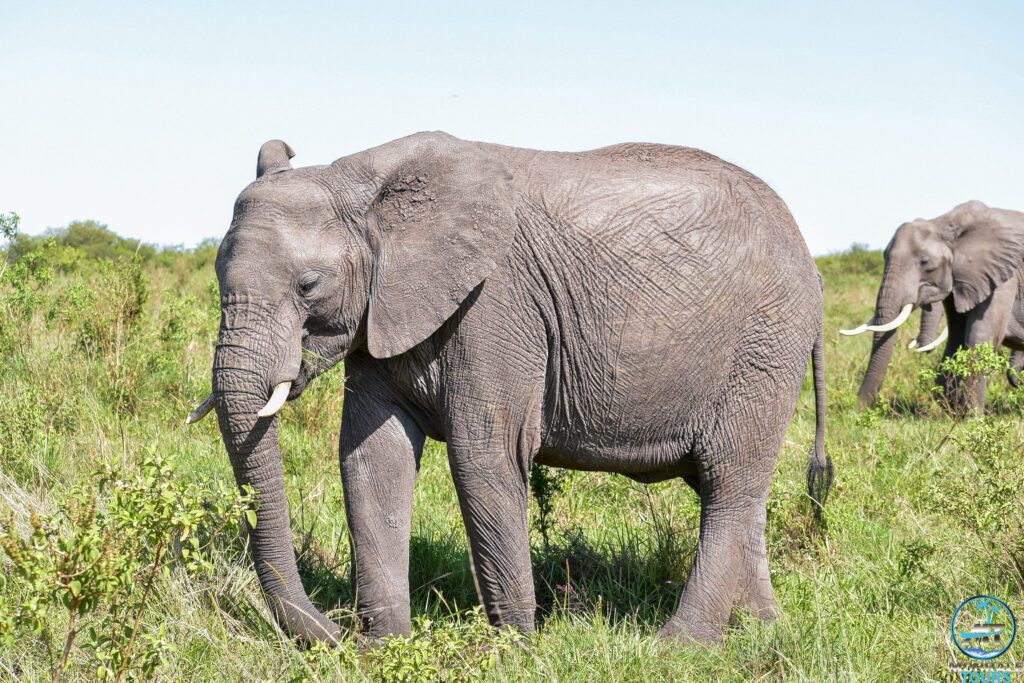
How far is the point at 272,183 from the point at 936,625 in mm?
3316

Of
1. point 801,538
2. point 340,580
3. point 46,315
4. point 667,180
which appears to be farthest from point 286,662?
point 46,315

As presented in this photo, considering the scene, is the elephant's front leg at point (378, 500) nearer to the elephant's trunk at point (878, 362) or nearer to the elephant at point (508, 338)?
the elephant at point (508, 338)

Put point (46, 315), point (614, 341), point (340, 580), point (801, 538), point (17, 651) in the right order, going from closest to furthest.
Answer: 1. point (17, 651)
2. point (614, 341)
3. point (340, 580)
4. point (801, 538)
5. point (46, 315)

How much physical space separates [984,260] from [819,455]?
21.1 feet

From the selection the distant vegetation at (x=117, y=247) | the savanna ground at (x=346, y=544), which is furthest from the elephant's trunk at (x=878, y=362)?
the distant vegetation at (x=117, y=247)

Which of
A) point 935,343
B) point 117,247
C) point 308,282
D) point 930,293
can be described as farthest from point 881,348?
point 117,247

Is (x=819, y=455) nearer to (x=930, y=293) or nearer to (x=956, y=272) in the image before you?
(x=930, y=293)

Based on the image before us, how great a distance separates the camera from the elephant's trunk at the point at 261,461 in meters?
3.71

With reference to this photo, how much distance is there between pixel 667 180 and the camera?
4.26m

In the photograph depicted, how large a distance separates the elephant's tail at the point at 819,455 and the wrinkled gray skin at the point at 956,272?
5136 mm

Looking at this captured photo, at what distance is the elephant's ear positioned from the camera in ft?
12.6

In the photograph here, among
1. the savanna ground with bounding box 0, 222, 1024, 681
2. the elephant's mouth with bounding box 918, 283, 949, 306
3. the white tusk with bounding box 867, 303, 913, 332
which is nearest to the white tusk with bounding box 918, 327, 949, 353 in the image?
the elephant's mouth with bounding box 918, 283, 949, 306

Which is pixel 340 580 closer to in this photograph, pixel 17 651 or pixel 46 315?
pixel 17 651

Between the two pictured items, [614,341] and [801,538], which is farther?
[801,538]
